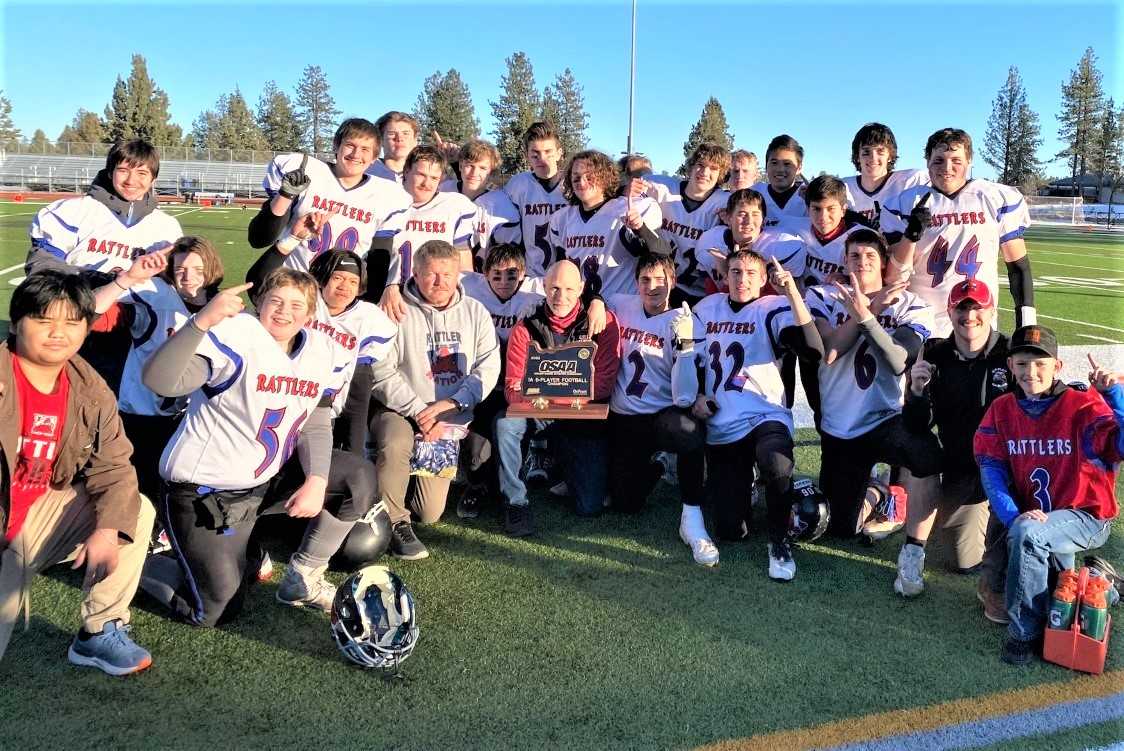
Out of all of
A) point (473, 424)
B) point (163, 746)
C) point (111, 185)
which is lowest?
point (163, 746)

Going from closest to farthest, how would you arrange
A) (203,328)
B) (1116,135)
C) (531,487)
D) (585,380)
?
(203,328) → (585,380) → (531,487) → (1116,135)

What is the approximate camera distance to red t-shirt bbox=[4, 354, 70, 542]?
2.98 m

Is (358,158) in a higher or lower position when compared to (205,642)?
higher

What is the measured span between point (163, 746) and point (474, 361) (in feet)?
8.20

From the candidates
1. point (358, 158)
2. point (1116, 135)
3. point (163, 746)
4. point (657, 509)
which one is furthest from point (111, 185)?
point (1116, 135)

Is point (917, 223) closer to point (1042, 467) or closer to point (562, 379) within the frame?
point (1042, 467)

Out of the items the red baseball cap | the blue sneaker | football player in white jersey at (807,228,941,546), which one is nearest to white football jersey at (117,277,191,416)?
the blue sneaker

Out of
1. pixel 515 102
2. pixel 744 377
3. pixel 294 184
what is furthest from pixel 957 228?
pixel 515 102

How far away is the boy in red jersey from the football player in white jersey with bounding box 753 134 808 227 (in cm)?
219

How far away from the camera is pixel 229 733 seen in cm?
275

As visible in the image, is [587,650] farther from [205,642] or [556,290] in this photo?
[556,290]

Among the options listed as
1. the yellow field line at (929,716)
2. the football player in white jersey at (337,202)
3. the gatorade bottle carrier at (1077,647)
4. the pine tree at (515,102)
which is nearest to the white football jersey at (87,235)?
the football player in white jersey at (337,202)

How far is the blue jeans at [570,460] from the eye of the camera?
4.55 metres

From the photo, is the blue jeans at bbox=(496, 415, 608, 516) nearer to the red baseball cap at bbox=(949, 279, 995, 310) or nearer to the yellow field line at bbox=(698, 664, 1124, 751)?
the red baseball cap at bbox=(949, 279, 995, 310)
